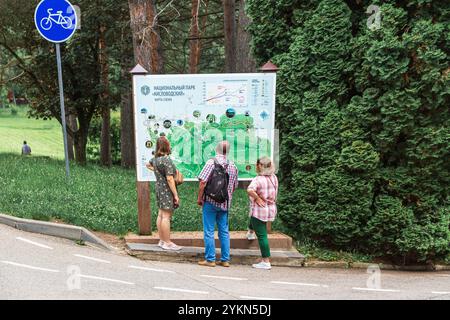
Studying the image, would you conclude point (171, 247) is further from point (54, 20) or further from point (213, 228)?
point (54, 20)

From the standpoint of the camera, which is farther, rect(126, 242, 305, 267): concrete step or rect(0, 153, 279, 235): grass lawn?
rect(0, 153, 279, 235): grass lawn

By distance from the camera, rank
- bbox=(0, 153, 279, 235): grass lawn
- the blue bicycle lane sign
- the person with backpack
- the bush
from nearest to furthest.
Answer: the person with backpack → bbox=(0, 153, 279, 235): grass lawn → the blue bicycle lane sign → the bush

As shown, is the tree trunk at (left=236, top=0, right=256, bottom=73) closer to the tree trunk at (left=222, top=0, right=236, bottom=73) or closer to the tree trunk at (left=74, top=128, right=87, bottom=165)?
the tree trunk at (left=222, top=0, right=236, bottom=73)

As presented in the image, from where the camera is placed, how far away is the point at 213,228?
771 cm

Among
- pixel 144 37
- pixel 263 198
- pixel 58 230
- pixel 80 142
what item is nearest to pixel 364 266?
pixel 263 198

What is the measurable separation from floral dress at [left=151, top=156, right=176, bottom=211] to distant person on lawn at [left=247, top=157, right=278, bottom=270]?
3.83 feet

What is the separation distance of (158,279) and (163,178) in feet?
5.67

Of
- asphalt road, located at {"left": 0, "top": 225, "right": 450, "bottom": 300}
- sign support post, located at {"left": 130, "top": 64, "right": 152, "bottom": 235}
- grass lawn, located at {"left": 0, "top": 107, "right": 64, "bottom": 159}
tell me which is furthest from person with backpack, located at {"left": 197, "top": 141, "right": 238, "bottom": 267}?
grass lawn, located at {"left": 0, "top": 107, "right": 64, "bottom": 159}

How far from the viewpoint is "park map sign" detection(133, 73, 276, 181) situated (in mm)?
8367

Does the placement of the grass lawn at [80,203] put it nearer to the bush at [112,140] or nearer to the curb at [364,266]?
the curb at [364,266]

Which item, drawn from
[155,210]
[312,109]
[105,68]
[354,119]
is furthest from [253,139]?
[105,68]

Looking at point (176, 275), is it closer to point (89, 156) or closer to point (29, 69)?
point (29, 69)

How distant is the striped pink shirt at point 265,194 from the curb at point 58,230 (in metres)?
2.28

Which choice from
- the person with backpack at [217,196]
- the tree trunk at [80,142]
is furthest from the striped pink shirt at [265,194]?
the tree trunk at [80,142]
